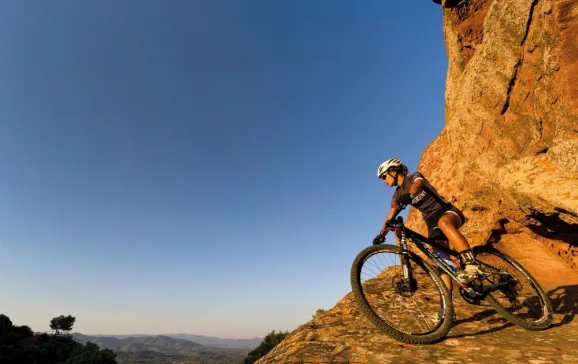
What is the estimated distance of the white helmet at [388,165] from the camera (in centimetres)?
709

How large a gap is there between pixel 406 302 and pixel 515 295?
2.31 m

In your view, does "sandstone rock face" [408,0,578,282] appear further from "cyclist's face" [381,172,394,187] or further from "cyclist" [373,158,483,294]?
"cyclist's face" [381,172,394,187]

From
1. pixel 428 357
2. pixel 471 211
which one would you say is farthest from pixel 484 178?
pixel 428 357

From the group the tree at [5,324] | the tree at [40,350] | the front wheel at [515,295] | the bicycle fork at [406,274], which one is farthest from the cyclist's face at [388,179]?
the tree at [5,324]

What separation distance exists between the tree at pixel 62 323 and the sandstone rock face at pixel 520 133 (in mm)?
106188

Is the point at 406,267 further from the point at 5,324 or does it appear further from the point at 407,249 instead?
the point at 5,324

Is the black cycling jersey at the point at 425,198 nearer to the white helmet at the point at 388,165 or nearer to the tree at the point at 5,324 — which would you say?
the white helmet at the point at 388,165

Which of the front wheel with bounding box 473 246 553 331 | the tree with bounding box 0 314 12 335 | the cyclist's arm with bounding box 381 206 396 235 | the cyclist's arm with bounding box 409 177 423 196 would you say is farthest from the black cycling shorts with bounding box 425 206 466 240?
the tree with bounding box 0 314 12 335

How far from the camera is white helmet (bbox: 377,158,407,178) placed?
7090 mm

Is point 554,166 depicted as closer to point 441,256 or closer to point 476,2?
point 441,256

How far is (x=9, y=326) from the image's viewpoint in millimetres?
66625

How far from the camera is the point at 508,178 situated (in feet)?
35.4

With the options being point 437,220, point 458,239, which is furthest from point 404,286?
point 437,220

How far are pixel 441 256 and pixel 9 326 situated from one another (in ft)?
301
